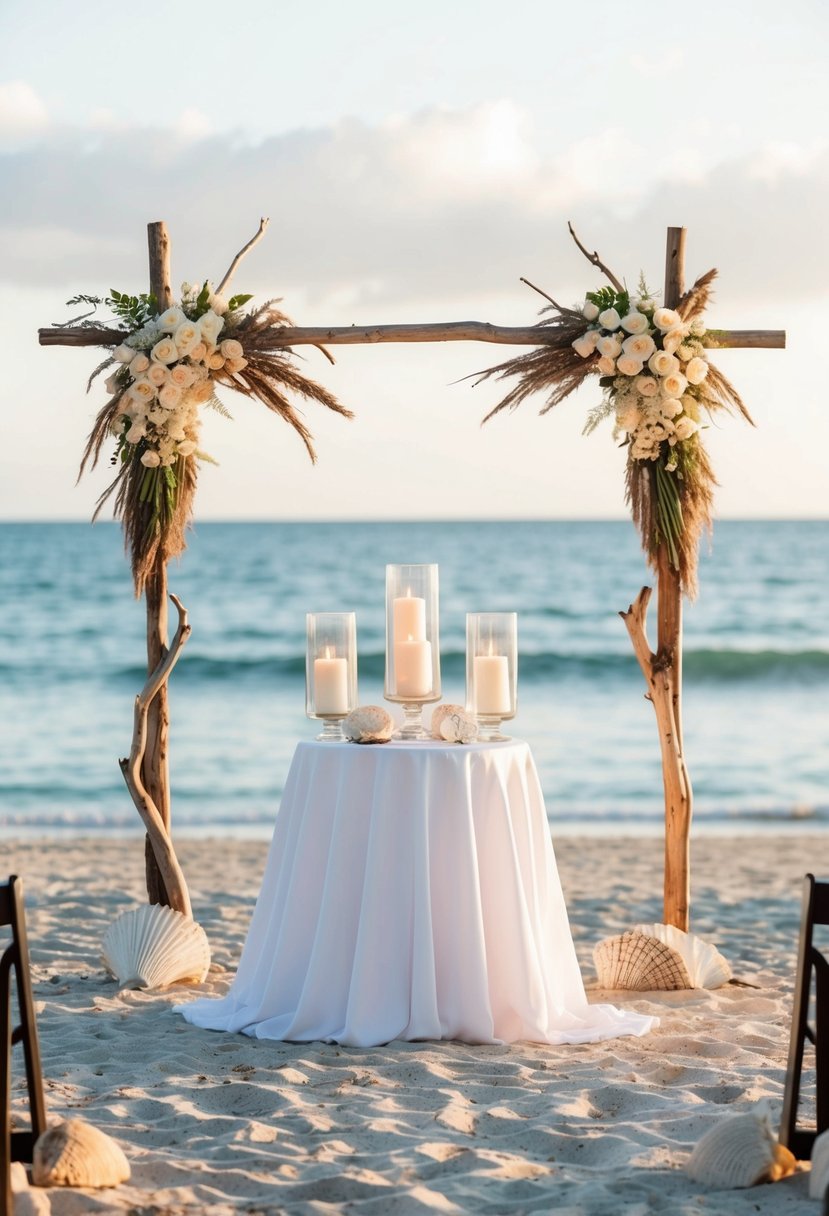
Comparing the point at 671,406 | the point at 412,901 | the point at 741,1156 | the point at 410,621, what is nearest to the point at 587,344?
the point at 671,406

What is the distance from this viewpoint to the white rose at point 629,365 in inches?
199

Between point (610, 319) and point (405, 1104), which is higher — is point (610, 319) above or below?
above

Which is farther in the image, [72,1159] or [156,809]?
[156,809]

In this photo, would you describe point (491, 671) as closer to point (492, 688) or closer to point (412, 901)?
point (492, 688)

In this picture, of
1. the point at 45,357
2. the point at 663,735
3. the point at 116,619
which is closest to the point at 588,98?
the point at 663,735

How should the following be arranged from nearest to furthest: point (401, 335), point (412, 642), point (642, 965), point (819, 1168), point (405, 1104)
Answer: point (819, 1168)
point (405, 1104)
point (412, 642)
point (642, 965)
point (401, 335)

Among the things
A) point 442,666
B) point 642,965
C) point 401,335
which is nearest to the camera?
point 642,965

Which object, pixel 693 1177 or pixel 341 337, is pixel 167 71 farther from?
pixel 693 1177

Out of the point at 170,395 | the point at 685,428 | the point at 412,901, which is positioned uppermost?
the point at 170,395

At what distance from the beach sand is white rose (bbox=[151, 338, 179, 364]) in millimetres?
2394

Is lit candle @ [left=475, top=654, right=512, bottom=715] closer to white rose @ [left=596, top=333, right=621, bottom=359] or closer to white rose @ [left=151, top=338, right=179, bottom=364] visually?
white rose @ [left=596, top=333, right=621, bottom=359]

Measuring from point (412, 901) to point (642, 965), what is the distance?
1.31 m

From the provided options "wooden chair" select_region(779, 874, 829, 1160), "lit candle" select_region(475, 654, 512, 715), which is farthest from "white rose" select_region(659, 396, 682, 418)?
"wooden chair" select_region(779, 874, 829, 1160)

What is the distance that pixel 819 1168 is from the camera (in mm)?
2832
